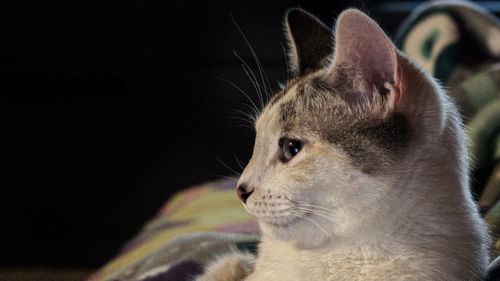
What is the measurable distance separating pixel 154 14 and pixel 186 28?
135 millimetres

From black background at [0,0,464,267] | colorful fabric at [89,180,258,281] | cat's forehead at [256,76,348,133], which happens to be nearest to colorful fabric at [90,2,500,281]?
colorful fabric at [89,180,258,281]

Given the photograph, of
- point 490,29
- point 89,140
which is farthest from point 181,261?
point 89,140

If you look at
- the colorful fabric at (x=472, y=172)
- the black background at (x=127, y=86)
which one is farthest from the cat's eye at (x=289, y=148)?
the black background at (x=127, y=86)

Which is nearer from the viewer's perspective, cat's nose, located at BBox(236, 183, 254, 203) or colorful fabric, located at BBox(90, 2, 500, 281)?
cat's nose, located at BBox(236, 183, 254, 203)

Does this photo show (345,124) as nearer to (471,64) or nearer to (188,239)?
(188,239)

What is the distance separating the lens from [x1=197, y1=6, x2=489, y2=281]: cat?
85 centimetres

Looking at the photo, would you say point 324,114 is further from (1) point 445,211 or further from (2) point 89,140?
(2) point 89,140

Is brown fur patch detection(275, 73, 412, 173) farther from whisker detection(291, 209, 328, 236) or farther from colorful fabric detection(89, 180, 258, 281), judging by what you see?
colorful fabric detection(89, 180, 258, 281)

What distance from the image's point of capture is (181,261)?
126cm

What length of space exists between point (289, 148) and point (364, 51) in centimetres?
15

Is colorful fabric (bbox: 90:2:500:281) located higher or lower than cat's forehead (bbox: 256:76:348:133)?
lower

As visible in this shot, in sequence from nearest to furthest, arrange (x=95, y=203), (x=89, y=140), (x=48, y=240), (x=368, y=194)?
A: (x=368, y=194) < (x=48, y=240) < (x=95, y=203) < (x=89, y=140)

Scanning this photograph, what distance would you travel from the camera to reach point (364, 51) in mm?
868

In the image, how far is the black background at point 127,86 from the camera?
9.05 feet
